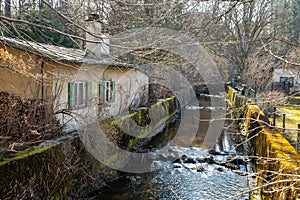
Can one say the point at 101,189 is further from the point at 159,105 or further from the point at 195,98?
the point at 195,98

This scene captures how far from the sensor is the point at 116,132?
376 inches

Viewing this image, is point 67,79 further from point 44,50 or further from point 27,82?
point 44,50

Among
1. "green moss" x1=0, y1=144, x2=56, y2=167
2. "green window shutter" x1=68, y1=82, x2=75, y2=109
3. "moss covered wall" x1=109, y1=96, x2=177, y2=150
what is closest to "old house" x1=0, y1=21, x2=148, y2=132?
"green window shutter" x1=68, y1=82, x2=75, y2=109

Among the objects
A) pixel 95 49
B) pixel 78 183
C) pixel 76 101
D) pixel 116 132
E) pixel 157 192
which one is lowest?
pixel 157 192

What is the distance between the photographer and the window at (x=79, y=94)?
31.6ft

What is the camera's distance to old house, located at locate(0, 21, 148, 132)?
6.44 metres

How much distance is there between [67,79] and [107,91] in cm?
370

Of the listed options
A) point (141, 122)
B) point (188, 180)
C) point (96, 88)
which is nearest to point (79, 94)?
point (96, 88)

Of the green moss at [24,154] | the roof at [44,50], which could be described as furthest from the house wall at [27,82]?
the green moss at [24,154]

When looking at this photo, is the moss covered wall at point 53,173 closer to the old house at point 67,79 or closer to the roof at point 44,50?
the old house at point 67,79

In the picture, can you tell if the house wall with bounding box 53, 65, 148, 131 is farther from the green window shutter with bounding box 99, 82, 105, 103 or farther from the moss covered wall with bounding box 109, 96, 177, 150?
the moss covered wall with bounding box 109, 96, 177, 150

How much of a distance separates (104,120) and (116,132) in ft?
2.67

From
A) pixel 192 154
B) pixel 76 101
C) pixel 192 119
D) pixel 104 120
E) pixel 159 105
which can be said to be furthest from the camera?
pixel 192 119

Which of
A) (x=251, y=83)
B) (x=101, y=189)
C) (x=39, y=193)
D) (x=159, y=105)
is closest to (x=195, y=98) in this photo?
(x=251, y=83)
